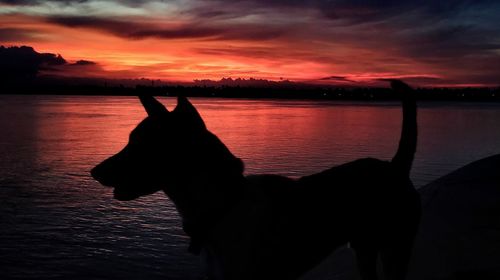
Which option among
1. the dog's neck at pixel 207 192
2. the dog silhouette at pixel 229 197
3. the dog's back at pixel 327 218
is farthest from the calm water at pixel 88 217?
the dog's neck at pixel 207 192

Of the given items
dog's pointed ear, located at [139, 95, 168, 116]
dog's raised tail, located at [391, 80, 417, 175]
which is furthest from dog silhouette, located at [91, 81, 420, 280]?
dog's raised tail, located at [391, 80, 417, 175]

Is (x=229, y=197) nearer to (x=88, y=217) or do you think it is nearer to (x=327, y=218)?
(x=327, y=218)

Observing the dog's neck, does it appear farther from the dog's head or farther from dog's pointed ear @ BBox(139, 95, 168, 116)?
dog's pointed ear @ BBox(139, 95, 168, 116)

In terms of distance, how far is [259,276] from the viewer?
414 centimetres

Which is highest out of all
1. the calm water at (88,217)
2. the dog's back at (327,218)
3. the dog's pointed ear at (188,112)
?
the dog's pointed ear at (188,112)

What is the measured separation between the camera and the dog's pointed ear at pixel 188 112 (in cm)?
393

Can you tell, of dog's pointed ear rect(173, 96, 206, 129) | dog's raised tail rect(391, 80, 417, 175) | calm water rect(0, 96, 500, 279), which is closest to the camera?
dog's pointed ear rect(173, 96, 206, 129)

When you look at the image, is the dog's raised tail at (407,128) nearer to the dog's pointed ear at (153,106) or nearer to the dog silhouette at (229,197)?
the dog silhouette at (229,197)

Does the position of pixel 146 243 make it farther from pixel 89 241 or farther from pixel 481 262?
pixel 481 262

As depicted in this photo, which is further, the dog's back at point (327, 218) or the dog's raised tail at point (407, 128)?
the dog's raised tail at point (407, 128)

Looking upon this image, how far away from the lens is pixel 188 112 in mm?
3938

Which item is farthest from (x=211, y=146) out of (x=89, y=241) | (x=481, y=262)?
(x=89, y=241)

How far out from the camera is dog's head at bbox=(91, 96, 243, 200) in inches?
156

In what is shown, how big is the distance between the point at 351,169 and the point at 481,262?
268 centimetres
